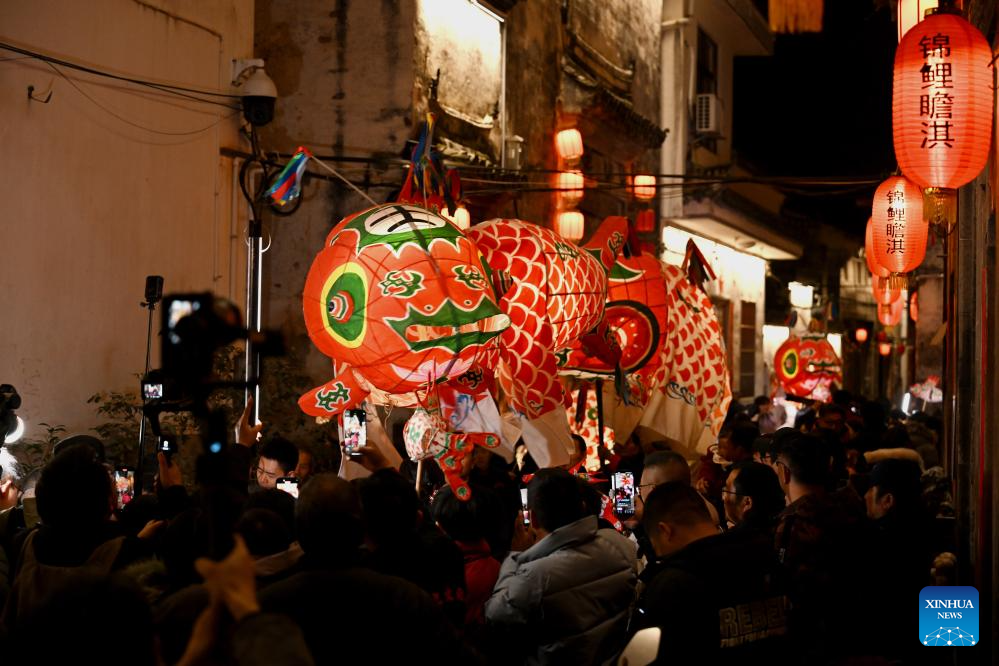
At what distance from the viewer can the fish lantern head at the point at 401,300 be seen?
588 centimetres

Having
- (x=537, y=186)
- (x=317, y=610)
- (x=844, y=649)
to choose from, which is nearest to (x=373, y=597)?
(x=317, y=610)

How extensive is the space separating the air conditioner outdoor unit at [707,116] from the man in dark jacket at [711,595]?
67.4 ft

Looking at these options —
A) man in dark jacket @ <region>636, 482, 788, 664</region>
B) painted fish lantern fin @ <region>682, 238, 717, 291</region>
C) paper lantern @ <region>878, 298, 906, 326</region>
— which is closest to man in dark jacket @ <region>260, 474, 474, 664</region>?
man in dark jacket @ <region>636, 482, 788, 664</region>

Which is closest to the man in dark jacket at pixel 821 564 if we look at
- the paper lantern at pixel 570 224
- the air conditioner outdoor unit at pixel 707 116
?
the paper lantern at pixel 570 224

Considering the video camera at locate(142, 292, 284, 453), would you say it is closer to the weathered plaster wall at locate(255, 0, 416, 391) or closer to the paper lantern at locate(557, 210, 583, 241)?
the weathered plaster wall at locate(255, 0, 416, 391)

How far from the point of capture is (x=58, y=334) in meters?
9.98

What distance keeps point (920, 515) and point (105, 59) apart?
8284 mm

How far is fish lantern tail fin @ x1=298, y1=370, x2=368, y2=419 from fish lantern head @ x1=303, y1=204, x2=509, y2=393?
0.85ft

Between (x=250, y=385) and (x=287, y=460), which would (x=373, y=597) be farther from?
(x=287, y=460)

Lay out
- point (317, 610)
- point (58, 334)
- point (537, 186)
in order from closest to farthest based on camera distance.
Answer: point (317, 610) < point (58, 334) < point (537, 186)

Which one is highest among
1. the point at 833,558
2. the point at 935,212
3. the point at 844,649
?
the point at 935,212

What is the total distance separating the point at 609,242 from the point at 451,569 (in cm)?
458

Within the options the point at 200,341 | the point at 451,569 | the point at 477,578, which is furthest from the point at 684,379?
the point at 200,341

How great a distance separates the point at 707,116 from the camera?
24.2 meters
